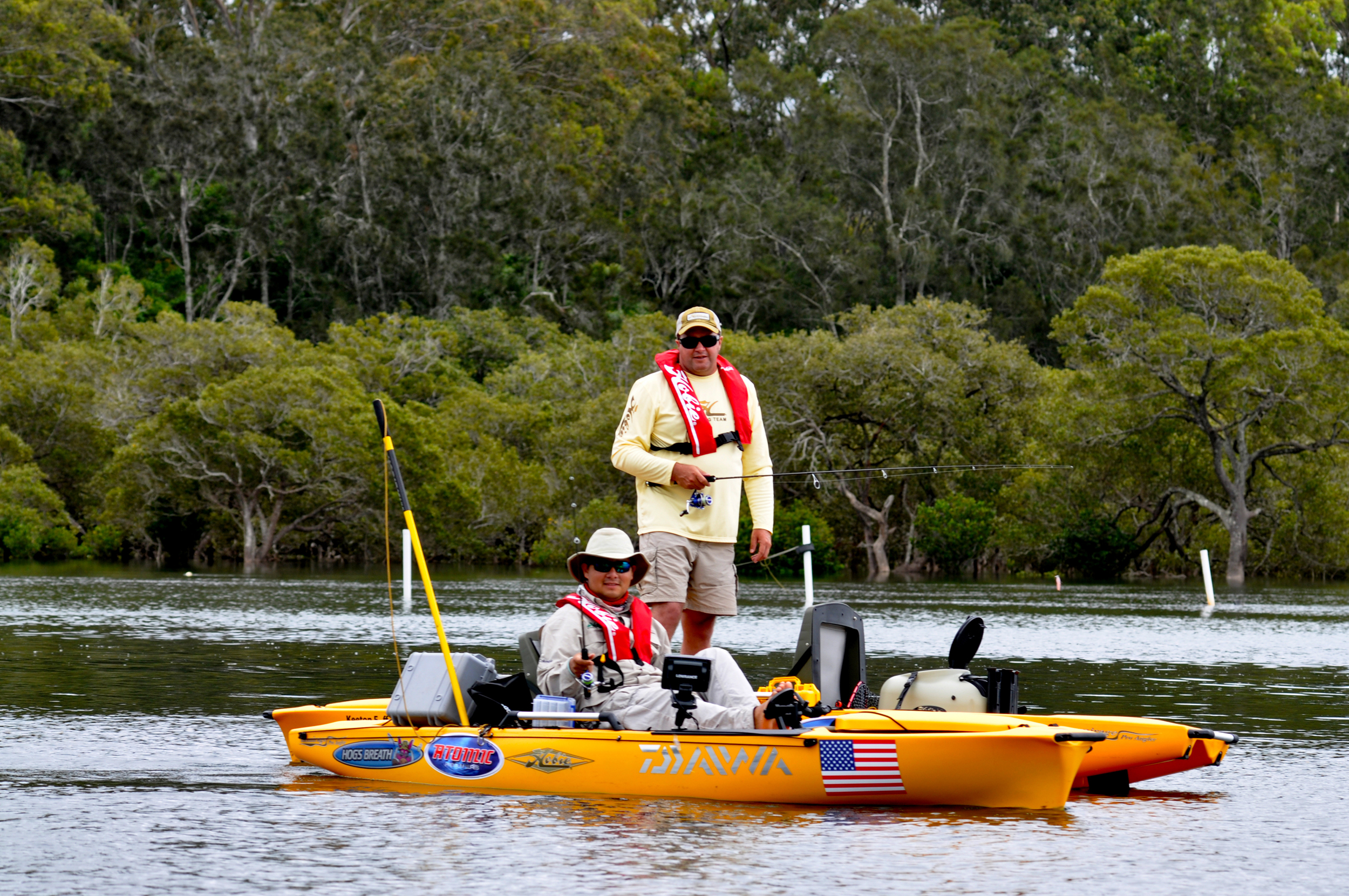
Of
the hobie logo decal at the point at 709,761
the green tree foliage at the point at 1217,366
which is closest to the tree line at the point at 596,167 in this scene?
the green tree foliage at the point at 1217,366

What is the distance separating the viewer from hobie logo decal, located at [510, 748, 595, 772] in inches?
355

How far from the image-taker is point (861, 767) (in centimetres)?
862

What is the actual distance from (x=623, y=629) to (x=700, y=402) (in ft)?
5.41

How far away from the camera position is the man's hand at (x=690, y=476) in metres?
9.95

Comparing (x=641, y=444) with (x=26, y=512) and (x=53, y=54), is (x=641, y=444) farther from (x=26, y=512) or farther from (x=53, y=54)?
(x=53, y=54)

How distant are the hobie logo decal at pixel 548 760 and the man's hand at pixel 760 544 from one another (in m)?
1.81

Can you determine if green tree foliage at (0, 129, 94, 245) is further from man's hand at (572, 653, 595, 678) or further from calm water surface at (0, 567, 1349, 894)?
man's hand at (572, 653, 595, 678)

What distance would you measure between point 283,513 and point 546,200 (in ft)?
80.0

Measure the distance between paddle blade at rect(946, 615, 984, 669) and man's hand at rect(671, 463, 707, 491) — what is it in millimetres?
1588

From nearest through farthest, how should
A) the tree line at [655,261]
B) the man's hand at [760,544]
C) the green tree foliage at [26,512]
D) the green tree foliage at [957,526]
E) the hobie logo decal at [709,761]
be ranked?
the hobie logo decal at [709,761]
the man's hand at [760,544]
the tree line at [655,261]
the green tree foliage at [957,526]
the green tree foliage at [26,512]

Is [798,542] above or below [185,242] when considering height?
Answer: below

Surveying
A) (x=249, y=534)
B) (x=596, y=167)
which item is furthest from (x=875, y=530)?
(x=596, y=167)

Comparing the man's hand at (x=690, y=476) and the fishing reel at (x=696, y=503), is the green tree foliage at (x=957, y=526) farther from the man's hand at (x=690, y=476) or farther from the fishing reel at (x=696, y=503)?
the man's hand at (x=690, y=476)

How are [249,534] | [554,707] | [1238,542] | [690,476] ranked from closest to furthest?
[554,707] < [690,476] < [1238,542] < [249,534]
